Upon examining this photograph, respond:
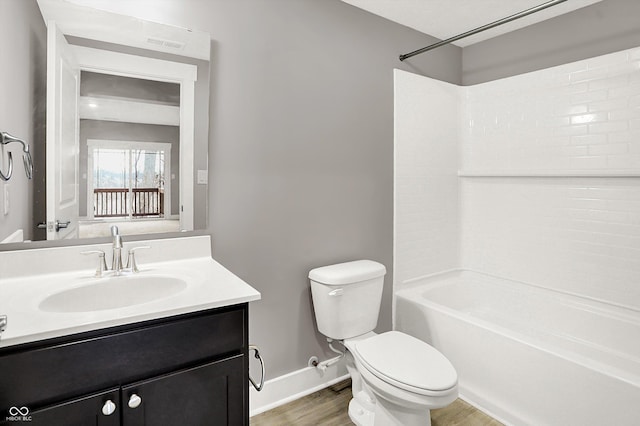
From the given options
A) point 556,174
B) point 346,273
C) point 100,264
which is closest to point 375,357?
point 346,273

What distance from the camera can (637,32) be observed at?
2137 mm

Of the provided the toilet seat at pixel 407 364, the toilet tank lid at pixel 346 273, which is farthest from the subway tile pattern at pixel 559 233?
the toilet seat at pixel 407 364

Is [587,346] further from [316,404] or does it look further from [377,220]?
[316,404]

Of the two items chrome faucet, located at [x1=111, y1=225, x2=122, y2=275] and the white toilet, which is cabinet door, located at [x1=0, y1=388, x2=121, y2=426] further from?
the white toilet

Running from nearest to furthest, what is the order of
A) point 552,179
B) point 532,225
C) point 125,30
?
point 125,30, point 552,179, point 532,225

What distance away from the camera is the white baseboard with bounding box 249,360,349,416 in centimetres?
205

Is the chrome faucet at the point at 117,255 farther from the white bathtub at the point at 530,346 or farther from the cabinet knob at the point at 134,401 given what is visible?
Result: the white bathtub at the point at 530,346

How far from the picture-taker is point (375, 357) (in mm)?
1749

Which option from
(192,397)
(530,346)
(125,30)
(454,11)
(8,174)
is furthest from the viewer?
(454,11)

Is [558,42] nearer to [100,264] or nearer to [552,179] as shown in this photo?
[552,179]

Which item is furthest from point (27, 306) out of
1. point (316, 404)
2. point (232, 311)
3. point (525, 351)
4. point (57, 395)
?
point (525, 351)

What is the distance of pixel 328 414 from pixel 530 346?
1150mm

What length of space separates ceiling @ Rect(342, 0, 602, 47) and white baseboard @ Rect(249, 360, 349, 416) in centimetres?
236

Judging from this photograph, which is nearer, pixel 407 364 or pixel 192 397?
pixel 192 397
